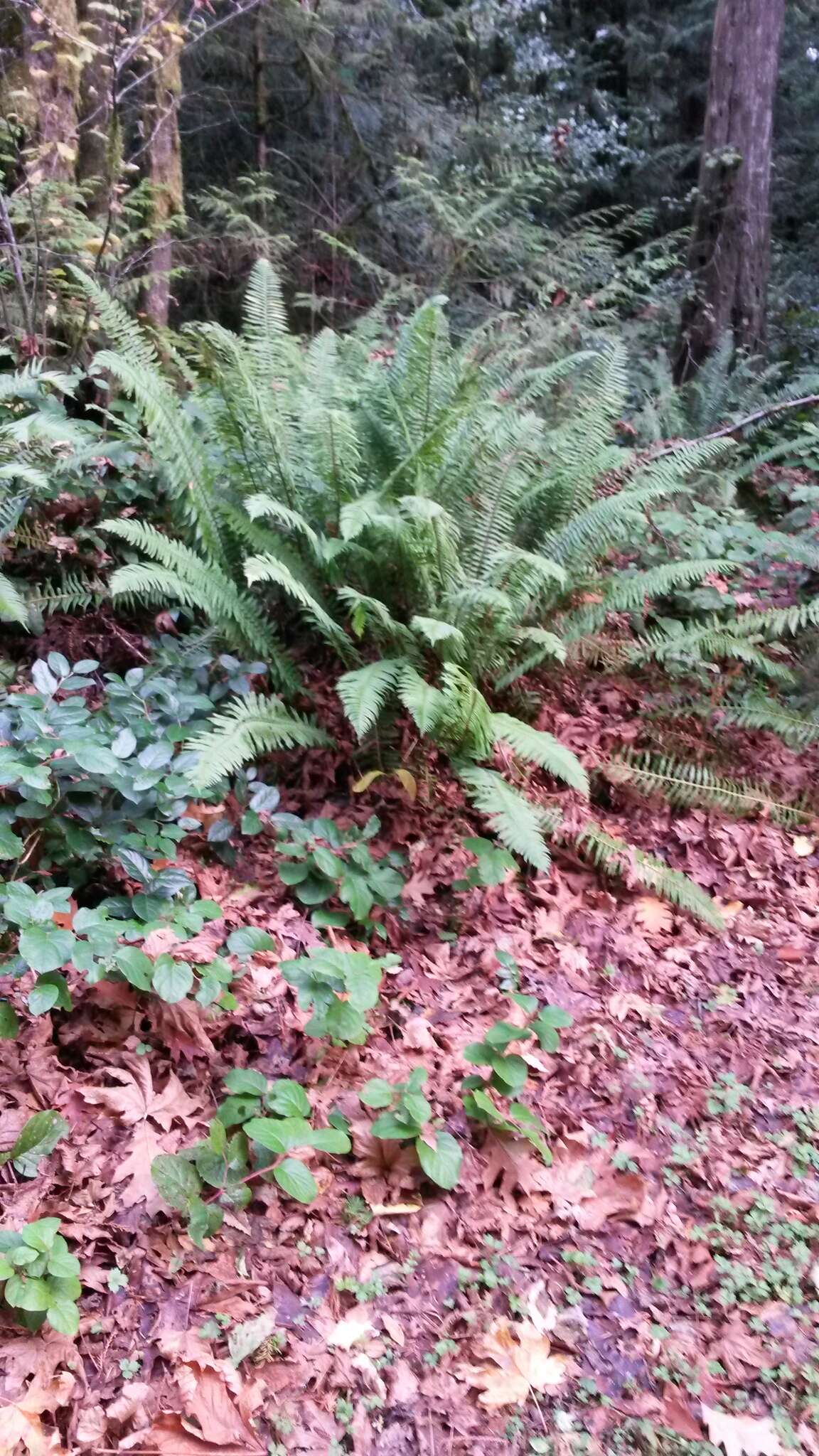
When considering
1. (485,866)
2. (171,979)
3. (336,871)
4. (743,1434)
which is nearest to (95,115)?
(336,871)

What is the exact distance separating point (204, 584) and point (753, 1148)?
231 centimetres

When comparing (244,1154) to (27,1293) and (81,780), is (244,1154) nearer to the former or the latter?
(27,1293)

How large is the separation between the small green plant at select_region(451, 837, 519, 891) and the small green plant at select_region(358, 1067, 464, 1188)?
80 cm

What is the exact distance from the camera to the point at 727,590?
416cm

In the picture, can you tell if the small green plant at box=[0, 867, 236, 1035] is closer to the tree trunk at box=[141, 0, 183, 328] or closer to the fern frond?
the fern frond

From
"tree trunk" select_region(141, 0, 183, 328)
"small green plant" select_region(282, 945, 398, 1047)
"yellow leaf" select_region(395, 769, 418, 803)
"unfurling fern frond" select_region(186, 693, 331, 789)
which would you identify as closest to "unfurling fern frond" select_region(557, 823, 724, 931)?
"yellow leaf" select_region(395, 769, 418, 803)

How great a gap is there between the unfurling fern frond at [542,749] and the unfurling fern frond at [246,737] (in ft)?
1.99

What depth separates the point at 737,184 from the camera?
6.27m

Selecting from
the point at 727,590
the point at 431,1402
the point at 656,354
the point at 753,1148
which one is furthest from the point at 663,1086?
the point at 656,354

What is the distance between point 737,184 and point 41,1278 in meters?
7.38

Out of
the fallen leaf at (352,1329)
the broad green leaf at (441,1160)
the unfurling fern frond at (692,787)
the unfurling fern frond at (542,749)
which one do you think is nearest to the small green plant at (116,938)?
the broad green leaf at (441,1160)

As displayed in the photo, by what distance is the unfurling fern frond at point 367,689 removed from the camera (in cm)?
261

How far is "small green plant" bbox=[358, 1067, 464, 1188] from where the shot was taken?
1985 mm

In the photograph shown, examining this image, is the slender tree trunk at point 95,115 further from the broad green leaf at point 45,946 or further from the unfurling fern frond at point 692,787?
the broad green leaf at point 45,946
